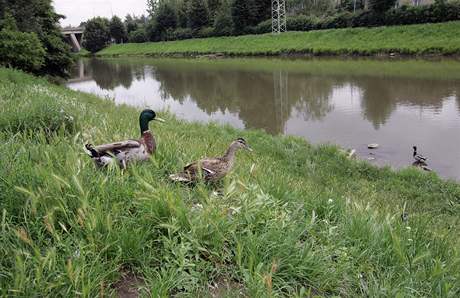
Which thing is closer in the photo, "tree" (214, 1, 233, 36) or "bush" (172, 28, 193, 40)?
"tree" (214, 1, 233, 36)

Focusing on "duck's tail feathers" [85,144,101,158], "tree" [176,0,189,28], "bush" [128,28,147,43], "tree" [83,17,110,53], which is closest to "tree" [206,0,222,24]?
"tree" [176,0,189,28]

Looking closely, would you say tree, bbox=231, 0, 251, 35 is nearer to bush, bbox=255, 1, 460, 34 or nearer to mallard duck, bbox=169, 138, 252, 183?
bush, bbox=255, 1, 460, 34

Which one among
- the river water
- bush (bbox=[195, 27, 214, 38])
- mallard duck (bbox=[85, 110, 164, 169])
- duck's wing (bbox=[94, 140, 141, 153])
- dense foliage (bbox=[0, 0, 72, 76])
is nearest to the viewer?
mallard duck (bbox=[85, 110, 164, 169])

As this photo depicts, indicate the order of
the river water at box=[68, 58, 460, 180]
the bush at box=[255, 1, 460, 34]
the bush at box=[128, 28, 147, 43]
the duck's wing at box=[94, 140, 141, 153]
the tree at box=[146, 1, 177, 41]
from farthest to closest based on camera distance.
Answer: the bush at box=[128, 28, 147, 43] < the tree at box=[146, 1, 177, 41] < the bush at box=[255, 1, 460, 34] < the river water at box=[68, 58, 460, 180] < the duck's wing at box=[94, 140, 141, 153]

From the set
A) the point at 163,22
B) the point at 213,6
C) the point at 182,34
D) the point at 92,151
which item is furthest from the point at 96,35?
the point at 92,151

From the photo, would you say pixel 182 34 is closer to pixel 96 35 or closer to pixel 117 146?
pixel 96 35

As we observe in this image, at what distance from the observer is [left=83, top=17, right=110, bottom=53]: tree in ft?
322

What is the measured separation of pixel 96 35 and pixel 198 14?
37.3m

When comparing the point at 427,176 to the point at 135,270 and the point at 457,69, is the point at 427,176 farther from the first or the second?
the point at 457,69

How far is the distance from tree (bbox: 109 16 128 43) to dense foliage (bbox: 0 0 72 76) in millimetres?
71846

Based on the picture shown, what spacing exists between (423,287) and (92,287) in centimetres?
265

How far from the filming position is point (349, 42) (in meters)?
41.8

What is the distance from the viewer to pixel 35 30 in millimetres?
26094

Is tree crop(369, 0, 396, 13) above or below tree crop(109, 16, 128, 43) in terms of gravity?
below
